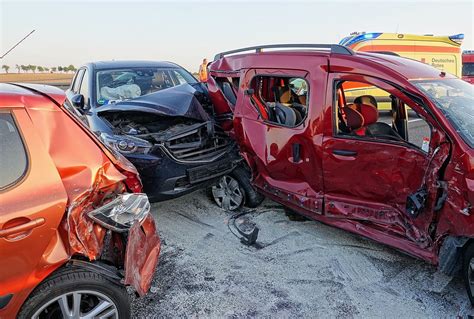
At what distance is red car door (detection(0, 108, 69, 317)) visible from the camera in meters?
2.01

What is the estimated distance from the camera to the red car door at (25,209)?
6.61 ft

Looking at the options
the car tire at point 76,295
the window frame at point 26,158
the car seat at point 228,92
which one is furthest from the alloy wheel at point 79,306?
the car seat at point 228,92

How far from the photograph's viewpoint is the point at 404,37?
34.0 feet

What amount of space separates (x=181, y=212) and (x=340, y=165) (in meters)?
2.04

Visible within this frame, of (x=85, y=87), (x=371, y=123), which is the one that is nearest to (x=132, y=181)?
(x=371, y=123)

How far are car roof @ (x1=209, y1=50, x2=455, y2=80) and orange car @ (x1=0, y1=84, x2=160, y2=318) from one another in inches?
77.5

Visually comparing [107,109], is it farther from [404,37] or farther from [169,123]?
[404,37]

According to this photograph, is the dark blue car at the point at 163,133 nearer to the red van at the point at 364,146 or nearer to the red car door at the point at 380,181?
the red van at the point at 364,146

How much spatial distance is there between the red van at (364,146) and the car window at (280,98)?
1 centimetres

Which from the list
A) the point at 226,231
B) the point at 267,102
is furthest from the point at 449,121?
the point at 226,231

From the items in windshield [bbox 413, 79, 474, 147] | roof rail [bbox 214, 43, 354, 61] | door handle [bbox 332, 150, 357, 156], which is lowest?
door handle [bbox 332, 150, 357, 156]

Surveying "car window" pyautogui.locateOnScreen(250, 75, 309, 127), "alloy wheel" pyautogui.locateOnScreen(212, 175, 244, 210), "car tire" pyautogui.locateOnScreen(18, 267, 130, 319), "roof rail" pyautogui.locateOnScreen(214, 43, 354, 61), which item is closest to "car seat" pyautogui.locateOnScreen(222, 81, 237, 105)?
"roof rail" pyautogui.locateOnScreen(214, 43, 354, 61)

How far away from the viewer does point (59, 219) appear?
6.98 ft

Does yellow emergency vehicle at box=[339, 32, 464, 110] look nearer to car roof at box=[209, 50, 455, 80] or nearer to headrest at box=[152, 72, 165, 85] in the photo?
headrest at box=[152, 72, 165, 85]
